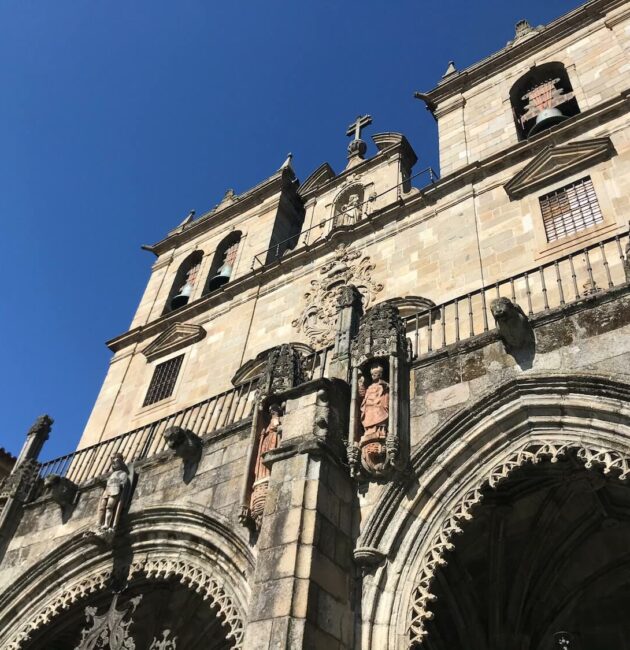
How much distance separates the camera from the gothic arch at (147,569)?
7590mm

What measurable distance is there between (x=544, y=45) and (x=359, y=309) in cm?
1141

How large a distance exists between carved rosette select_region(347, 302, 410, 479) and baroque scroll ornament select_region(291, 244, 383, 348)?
5.31 meters

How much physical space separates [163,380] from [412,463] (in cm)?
1096

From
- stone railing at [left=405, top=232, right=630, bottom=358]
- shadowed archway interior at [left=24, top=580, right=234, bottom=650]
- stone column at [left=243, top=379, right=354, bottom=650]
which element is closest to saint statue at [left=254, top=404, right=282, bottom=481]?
stone column at [left=243, top=379, right=354, bottom=650]

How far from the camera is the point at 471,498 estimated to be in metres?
6.64

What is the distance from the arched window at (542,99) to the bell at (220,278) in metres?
8.87

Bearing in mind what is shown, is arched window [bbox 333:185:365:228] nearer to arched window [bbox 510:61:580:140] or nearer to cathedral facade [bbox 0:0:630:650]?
cathedral facade [bbox 0:0:630:650]

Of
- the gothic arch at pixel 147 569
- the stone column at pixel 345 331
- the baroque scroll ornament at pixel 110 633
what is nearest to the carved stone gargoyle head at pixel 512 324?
the stone column at pixel 345 331

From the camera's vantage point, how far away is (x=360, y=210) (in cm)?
1698

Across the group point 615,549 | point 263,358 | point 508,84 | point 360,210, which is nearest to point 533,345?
point 615,549

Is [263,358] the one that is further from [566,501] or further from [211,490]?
[566,501]

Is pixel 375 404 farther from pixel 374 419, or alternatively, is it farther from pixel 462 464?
pixel 462 464

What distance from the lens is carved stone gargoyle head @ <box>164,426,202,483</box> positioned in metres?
9.07

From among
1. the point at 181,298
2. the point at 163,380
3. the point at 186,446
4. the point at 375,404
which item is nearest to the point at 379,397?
the point at 375,404
